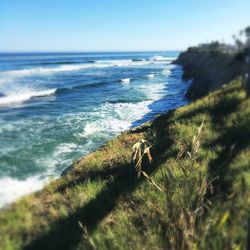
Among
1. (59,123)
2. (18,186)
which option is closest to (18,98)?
(59,123)

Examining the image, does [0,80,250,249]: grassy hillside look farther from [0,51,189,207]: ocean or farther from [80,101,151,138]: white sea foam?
[80,101,151,138]: white sea foam

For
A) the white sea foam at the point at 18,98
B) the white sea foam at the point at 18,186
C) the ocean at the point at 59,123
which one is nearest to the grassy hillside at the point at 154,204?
the ocean at the point at 59,123

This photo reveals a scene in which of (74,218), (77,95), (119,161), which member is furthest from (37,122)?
(74,218)

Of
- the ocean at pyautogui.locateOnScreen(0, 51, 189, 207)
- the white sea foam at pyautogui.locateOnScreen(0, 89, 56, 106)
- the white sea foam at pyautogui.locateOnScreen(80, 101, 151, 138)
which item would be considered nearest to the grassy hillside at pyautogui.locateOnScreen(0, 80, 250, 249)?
the ocean at pyautogui.locateOnScreen(0, 51, 189, 207)

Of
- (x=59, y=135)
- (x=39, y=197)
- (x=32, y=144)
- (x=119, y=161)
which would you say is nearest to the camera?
(x=39, y=197)

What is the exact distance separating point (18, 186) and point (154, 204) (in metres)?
7.63

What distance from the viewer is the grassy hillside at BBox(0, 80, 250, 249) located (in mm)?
3479

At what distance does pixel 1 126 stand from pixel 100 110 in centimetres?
724

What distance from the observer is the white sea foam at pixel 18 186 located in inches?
400

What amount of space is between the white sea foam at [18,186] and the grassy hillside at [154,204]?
2935 millimetres

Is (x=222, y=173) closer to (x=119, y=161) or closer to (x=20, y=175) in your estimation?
(x=119, y=161)

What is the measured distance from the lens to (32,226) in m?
4.87

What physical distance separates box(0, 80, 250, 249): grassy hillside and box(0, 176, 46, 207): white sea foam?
293cm

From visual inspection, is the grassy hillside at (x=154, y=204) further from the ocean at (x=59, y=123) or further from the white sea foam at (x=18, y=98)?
the white sea foam at (x=18, y=98)
